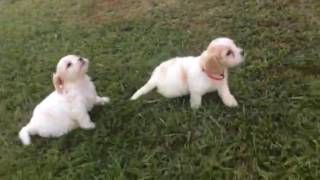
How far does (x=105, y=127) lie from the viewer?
4.38 meters

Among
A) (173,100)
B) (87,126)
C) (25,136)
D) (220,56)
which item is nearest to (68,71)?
(87,126)

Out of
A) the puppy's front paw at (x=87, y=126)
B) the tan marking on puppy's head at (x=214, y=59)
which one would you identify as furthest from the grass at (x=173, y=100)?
the tan marking on puppy's head at (x=214, y=59)

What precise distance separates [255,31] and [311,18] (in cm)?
60

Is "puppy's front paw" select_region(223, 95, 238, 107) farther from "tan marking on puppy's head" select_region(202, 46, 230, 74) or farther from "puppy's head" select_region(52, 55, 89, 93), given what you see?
"puppy's head" select_region(52, 55, 89, 93)

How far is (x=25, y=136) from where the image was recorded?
4371 millimetres

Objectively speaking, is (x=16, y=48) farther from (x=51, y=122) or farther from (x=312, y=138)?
(x=312, y=138)

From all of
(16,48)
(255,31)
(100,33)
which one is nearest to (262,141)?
(255,31)

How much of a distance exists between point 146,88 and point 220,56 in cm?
81

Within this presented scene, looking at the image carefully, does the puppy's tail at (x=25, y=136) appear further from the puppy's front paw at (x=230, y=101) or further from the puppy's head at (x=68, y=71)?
the puppy's front paw at (x=230, y=101)

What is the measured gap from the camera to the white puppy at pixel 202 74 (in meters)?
4.09

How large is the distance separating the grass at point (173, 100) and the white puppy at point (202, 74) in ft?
0.37

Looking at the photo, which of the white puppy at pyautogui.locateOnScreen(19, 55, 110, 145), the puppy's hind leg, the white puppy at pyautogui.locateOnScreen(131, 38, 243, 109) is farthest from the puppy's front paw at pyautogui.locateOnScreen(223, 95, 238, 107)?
the white puppy at pyautogui.locateOnScreen(19, 55, 110, 145)

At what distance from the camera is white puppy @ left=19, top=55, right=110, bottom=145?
4.28m

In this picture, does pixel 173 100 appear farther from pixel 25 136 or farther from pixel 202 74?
pixel 25 136
